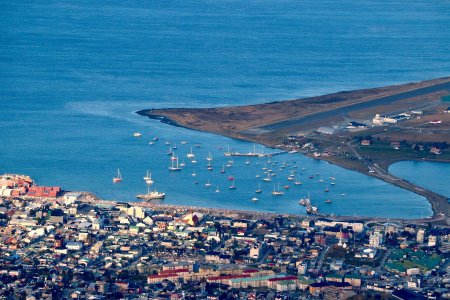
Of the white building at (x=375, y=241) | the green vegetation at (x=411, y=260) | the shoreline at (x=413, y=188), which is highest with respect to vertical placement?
the shoreline at (x=413, y=188)

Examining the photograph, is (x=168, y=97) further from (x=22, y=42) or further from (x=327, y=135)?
(x=22, y=42)

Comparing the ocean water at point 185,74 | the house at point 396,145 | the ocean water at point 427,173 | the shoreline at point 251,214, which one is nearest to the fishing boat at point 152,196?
the ocean water at point 185,74

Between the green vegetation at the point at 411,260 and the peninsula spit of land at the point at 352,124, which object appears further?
the peninsula spit of land at the point at 352,124

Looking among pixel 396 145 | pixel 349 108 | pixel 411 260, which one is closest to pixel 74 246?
pixel 411 260

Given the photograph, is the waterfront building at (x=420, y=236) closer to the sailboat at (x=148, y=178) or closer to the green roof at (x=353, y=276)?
the green roof at (x=353, y=276)

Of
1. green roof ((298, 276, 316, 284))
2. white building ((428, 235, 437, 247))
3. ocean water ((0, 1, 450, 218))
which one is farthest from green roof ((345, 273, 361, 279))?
ocean water ((0, 1, 450, 218))

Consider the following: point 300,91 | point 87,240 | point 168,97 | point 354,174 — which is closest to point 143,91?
point 168,97
